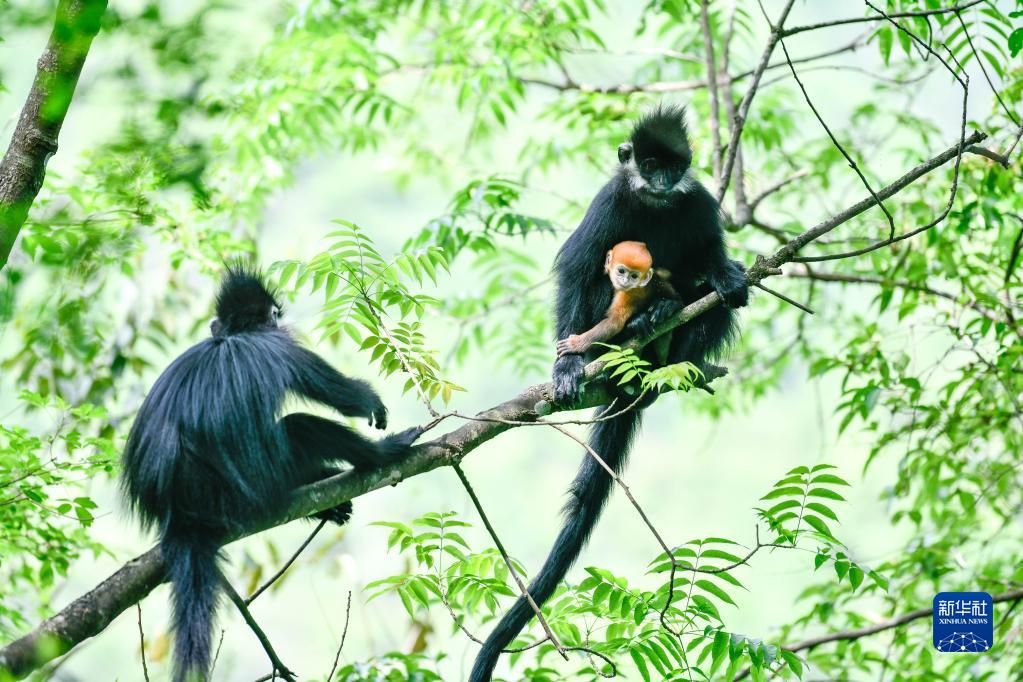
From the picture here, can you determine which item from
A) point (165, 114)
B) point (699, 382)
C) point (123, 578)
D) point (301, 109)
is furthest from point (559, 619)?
point (301, 109)

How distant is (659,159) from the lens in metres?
4.11

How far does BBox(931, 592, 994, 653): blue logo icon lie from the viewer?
12.9ft

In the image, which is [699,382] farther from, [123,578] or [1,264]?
[1,264]

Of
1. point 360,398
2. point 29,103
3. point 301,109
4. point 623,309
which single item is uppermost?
point 301,109

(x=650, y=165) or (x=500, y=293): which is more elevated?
(x=500, y=293)

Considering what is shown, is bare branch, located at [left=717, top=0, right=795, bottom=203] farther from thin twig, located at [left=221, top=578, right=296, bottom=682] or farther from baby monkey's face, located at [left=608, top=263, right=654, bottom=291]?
thin twig, located at [left=221, top=578, right=296, bottom=682]

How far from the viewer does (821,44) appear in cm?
1214

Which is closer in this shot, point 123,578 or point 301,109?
point 123,578

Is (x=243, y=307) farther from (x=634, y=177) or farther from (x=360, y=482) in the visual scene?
(x=634, y=177)

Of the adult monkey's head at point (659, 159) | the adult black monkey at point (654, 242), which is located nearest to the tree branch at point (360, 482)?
the adult black monkey at point (654, 242)

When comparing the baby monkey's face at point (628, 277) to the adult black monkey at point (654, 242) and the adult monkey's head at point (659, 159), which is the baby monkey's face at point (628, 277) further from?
the adult monkey's head at point (659, 159)

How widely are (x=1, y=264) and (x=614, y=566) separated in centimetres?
1029

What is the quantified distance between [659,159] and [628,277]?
0.54m

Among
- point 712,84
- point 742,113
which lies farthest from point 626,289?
point 712,84
